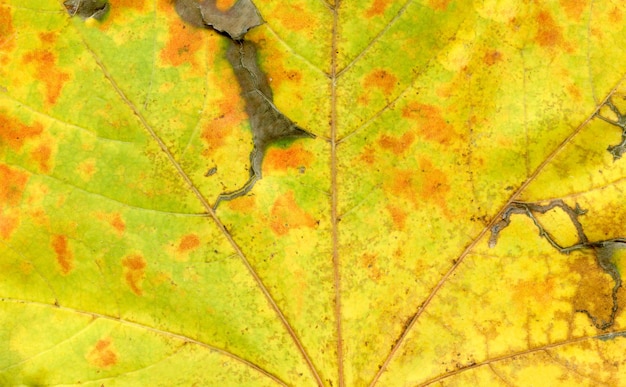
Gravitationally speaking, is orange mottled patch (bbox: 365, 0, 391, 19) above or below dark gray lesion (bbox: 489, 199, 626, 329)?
above

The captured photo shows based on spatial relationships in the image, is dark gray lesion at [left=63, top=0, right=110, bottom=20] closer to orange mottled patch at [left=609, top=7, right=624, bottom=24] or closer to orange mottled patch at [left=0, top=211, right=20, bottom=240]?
orange mottled patch at [left=0, top=211, right=20, bottom=240]

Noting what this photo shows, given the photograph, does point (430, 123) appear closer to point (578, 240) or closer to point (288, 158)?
point (288, 158)

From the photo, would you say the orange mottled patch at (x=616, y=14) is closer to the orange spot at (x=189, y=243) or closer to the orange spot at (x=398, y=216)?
the orange spot at (x=398, y=216)

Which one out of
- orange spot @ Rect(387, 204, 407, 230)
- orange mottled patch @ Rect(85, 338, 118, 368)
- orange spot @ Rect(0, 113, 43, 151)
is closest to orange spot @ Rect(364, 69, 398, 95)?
orange spot @ Rect(387, 204, 407, 230)

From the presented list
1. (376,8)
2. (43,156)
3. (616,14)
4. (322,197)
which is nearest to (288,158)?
(322,197)

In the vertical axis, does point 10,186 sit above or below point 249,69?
below

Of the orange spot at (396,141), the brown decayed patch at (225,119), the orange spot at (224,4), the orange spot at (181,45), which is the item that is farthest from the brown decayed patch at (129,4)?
the orange spot at (396,141)

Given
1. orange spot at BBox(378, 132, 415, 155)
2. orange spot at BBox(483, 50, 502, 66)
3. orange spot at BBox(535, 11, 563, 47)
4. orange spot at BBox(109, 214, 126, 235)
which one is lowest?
orange spot at BBox(109, 214, 126, 235)

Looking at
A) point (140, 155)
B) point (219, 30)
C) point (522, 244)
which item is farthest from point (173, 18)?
point (522, 244)
